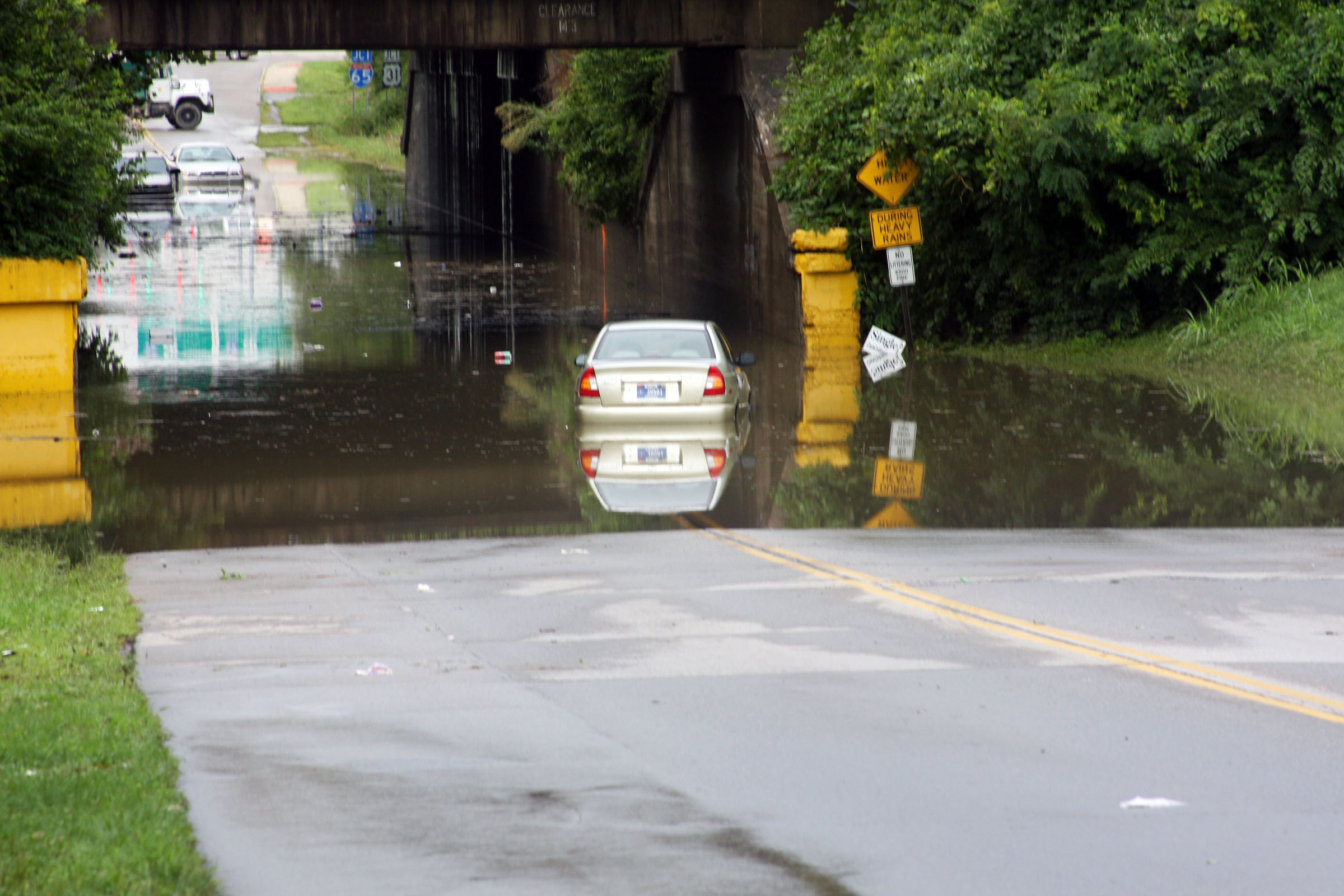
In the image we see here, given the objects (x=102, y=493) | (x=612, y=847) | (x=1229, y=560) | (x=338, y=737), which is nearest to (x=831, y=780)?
(x=612, y=847)

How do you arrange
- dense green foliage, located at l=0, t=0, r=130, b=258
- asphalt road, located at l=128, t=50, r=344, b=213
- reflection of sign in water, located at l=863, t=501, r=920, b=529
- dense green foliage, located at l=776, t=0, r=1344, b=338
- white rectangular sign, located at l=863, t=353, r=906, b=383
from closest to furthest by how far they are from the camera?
reflection of sign in water, located at l=863, t=501, r=920, b=529
dense green foliage, located at l=0, t=0, r=130, b=258
dense green foliage, located at l=776, t=0, r=1344, b=338
white rectangular sign, located at l=863, t=353, r=906, b=383
asphalt road, located at l=128, t=50, r=344, b=213

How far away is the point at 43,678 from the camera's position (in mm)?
7445

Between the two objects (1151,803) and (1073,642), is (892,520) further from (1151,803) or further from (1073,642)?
(1151,803)

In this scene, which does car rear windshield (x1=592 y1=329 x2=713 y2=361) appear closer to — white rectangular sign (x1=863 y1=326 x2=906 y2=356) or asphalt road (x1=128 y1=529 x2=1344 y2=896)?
asphalt road (x1=128 y1=529 x2=1344 y2=896)

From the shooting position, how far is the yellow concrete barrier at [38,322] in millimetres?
17750

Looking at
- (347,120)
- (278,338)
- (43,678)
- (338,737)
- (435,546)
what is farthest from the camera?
(347,120)

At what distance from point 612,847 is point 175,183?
52.8 meters

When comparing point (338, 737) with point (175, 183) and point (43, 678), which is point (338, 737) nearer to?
point (43, 678)

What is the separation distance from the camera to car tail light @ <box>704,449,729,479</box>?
14.2m

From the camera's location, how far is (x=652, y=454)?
49.6 feet

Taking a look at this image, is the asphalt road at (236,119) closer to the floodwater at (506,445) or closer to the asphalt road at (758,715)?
the floodwater at (506,445)

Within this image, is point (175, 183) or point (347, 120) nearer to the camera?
point (175, 183)

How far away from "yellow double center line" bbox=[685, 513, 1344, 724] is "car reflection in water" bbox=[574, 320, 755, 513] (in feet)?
12.6

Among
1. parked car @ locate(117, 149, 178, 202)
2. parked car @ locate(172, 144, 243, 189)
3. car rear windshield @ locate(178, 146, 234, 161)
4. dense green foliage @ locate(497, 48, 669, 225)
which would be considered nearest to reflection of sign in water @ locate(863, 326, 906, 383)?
dense green foliage @ locate(497, 48, 669, 225)
